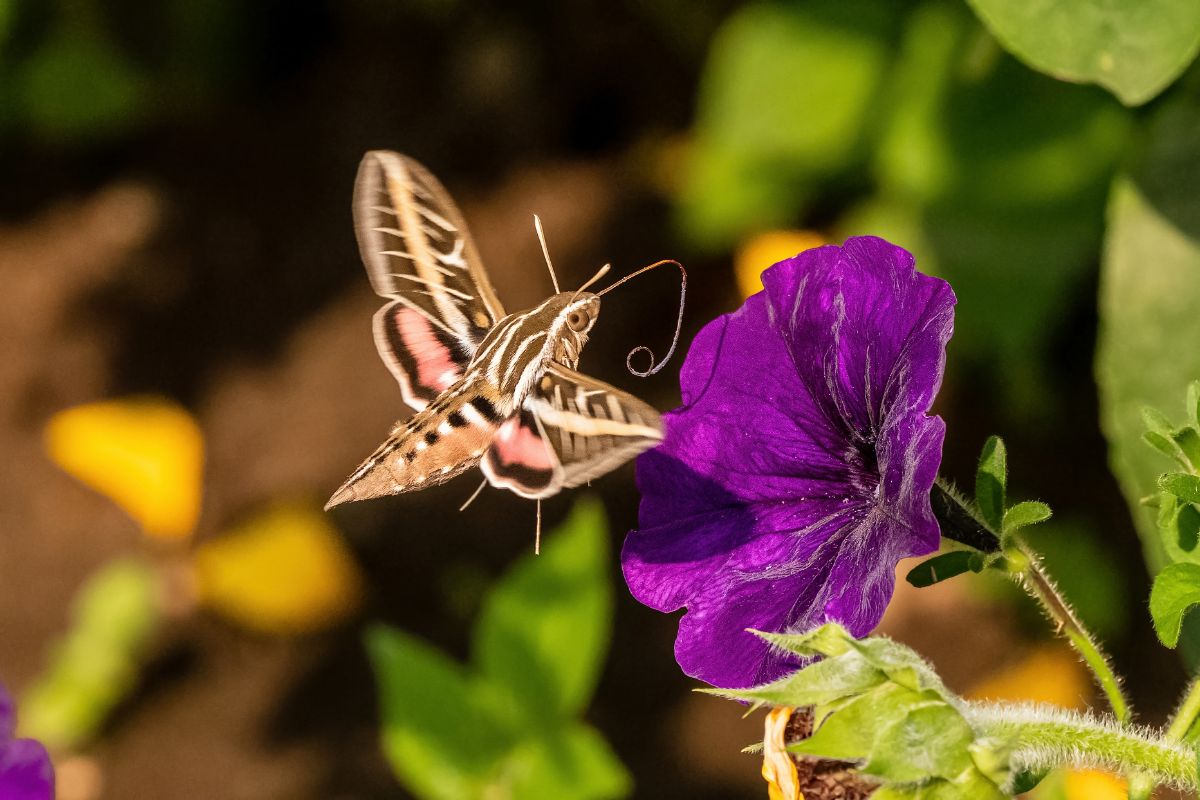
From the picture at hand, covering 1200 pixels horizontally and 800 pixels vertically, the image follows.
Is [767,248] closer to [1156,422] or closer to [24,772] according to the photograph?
[1156,422]

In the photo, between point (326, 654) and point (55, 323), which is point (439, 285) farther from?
point (55, 323)

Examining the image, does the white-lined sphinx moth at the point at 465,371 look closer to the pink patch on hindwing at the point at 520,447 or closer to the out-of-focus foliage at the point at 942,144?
the pink patch on hindwing at the point at 520,447

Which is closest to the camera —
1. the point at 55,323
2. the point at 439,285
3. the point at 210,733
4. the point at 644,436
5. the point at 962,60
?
the point at 644,436

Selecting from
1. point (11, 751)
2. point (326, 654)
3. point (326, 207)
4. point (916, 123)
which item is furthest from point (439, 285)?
point (326, 207)

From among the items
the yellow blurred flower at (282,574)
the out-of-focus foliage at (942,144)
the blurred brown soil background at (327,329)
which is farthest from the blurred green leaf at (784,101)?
the yellow blurred flower at (282,574)

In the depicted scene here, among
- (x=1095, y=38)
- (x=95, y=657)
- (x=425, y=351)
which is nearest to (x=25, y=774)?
(x=425, y=351)
